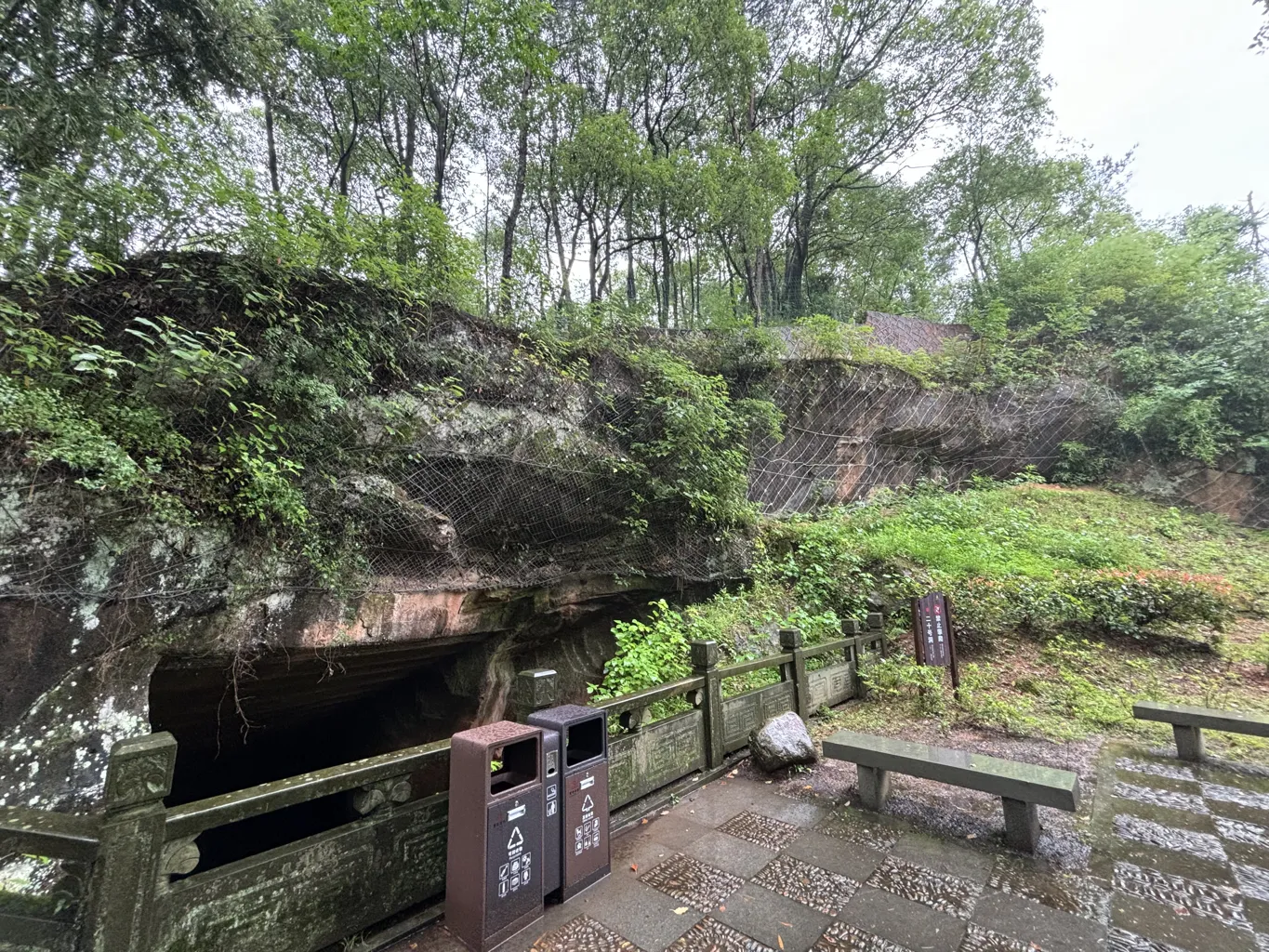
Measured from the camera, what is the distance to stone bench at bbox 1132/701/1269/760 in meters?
4.25

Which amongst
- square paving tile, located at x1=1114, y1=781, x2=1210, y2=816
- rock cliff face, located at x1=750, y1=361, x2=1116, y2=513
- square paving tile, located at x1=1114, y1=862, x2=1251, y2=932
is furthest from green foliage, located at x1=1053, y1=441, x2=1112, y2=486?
square paving tile, located at x1=1114, y1=862, x2=1251, y2=932

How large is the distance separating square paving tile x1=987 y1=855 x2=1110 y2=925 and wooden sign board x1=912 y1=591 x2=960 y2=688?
107 inches

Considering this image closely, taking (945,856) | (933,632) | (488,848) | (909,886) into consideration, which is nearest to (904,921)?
Answer: (909,886)

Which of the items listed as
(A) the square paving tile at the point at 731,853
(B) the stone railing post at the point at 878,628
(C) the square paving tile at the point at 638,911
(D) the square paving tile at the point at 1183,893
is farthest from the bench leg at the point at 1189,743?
(C) the square paving tile at the point at 638,911

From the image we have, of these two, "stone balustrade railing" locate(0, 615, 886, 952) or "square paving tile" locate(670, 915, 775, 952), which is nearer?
"stone balustrade railing" locate(0, 615, 886, 952)

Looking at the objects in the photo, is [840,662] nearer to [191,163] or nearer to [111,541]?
[111,541]

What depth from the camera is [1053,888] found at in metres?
2.88

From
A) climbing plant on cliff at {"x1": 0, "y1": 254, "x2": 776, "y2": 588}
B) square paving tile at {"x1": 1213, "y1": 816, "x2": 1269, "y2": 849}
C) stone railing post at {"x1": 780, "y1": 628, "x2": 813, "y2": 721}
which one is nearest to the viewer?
square paving tile at {"x1": 1213, "y1": 816, "x2": 1269, "y2": 849}

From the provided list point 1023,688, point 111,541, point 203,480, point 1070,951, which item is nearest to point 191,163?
point 203,480

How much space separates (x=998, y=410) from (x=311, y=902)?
1829 centimetres

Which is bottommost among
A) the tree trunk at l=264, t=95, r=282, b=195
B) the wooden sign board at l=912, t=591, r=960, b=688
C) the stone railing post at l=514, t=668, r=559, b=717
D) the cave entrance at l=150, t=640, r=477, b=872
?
the cave entrance at l=150, t=640, r=477, b=872

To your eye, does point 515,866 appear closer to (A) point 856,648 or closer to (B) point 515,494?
(B) point 515,494

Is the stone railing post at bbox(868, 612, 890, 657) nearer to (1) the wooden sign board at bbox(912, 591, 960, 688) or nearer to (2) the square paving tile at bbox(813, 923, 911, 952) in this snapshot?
(1) the wooden sign board at bbox(912, 591, 960, 688)

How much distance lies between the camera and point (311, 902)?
238cm
